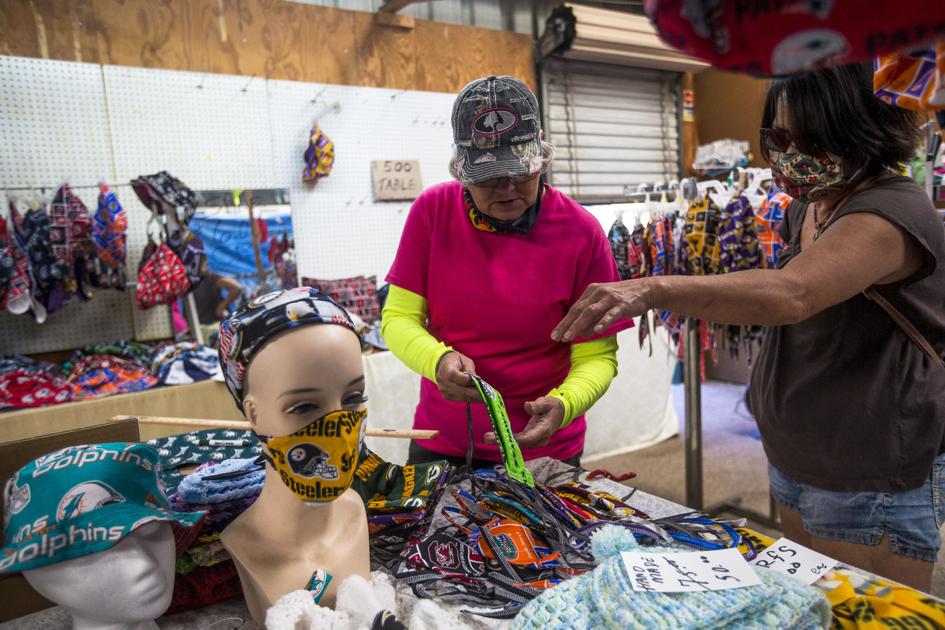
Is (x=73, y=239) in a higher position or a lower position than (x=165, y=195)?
lower

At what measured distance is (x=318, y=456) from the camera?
40.1 inches

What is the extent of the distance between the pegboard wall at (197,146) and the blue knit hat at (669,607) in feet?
10.0

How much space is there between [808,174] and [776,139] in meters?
0.10

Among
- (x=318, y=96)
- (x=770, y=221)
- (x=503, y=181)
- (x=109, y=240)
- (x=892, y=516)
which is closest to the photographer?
(x=892, y=516)

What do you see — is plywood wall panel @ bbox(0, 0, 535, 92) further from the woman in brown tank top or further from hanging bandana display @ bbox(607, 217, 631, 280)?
the woman in brown tank top

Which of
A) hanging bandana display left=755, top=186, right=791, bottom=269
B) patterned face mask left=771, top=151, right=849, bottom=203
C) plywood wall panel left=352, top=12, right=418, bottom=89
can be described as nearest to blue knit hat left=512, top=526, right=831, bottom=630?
patterned face mask left=771, top=151, right=849, bottom=203

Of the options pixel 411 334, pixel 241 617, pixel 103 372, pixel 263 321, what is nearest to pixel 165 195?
pixel 103 372

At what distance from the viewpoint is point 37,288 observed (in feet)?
9.14

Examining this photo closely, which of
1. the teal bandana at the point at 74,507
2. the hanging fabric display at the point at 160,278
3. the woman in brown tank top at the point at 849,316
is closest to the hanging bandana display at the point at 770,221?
the woman in brown tank top at the point at 849,316

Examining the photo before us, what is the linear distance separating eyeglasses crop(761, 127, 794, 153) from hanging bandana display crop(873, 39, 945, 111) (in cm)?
41

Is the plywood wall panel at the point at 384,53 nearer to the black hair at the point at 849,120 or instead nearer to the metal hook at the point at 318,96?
the metal hook at the point at 318,96

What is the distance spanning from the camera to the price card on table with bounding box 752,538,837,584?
1008 millimetres

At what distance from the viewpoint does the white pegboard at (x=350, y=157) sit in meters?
3.75

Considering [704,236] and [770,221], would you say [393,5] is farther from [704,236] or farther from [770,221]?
[770,221]
